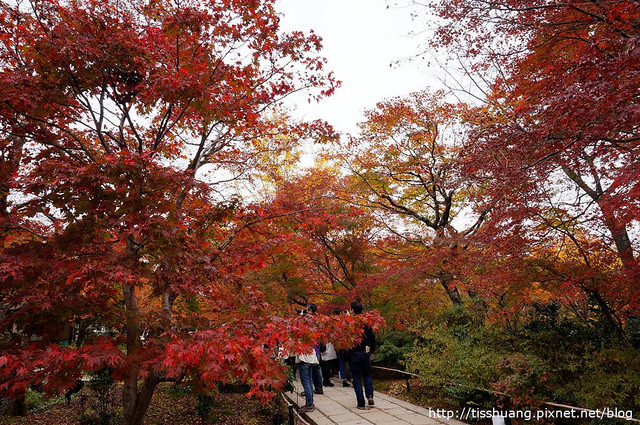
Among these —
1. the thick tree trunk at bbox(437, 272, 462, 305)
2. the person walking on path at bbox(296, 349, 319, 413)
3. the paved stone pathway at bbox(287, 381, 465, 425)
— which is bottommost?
the paved stone pathway at bbox(287, 381, 465, 425)

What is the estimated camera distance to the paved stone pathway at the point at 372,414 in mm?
5828

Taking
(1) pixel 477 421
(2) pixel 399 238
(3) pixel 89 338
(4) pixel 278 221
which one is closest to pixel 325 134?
(4) pixel 278 221

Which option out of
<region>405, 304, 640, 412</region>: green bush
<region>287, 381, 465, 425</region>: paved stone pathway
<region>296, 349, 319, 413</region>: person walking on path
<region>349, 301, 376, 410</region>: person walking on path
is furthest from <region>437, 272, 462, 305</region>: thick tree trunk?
<region>296, 349, 319, 413</region>: person walking on path

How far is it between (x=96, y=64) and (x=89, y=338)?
10.9 feet

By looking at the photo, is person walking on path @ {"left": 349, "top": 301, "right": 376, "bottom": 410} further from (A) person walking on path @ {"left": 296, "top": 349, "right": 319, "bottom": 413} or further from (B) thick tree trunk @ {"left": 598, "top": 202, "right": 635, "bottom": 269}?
(B) thick tree trunk @ {"left": 598, "top": 202, "right": 635, "bottom": 269}

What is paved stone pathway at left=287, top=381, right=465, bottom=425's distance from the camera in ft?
19.1

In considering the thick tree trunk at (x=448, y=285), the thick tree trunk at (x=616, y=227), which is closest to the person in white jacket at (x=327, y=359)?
the thick tree trunk at (x=448, y=285)

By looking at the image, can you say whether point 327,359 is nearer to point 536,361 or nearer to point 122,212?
point 536,361

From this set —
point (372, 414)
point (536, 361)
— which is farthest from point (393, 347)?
point (536, 361)

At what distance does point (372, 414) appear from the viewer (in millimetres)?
6301

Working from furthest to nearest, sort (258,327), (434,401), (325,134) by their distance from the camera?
1. (434,401)
2. (325,134)
3. (258,327)

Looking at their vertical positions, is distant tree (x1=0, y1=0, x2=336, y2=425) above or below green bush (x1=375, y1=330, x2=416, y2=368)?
above

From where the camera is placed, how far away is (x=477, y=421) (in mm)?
5879

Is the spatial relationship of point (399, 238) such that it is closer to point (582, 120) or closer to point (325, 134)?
point (325, 134)
